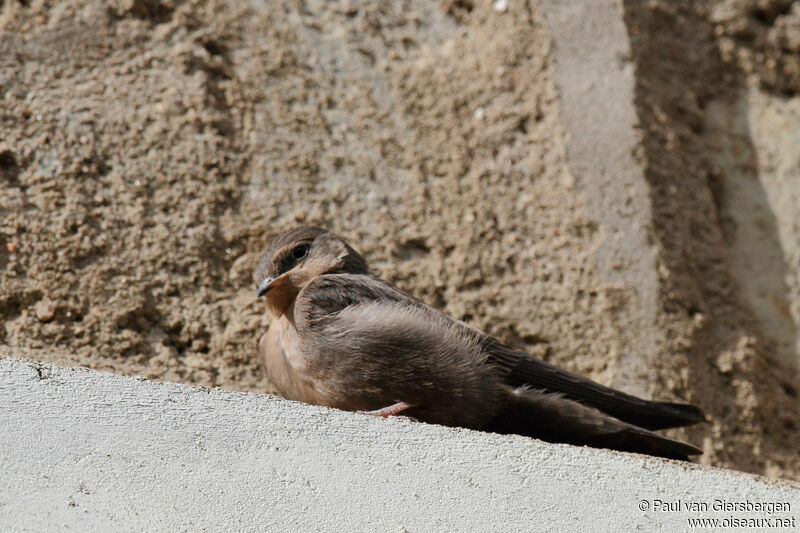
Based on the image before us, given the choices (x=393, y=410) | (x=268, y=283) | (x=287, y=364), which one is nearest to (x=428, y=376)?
(x=393, y=410)

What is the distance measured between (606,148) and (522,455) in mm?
2210

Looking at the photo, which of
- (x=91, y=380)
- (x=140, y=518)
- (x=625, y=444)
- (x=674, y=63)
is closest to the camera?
(x=140, y=518)

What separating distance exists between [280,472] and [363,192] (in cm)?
212

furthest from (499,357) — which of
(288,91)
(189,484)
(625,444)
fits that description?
(288,91)

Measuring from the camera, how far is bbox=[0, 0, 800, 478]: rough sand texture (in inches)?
155

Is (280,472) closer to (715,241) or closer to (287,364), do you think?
(287,364)

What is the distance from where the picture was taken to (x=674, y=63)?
5.29 metres

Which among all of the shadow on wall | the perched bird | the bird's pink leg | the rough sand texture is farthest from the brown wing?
the shadow on wall

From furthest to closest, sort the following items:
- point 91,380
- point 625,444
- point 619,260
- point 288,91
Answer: point 288,91, point 619,260, point 625,444, point 91,380

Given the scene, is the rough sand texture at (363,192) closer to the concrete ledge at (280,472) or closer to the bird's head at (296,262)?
the bird's head at (296,262)

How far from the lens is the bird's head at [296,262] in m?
3.85

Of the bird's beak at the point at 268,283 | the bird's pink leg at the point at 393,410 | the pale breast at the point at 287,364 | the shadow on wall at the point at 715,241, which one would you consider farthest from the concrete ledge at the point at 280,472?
the shadow on wall at the point at 715,241

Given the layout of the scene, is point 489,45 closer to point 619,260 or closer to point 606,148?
point 606,148

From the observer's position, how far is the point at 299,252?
3930mm
